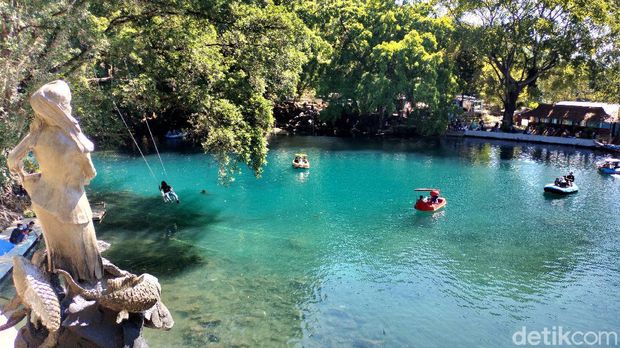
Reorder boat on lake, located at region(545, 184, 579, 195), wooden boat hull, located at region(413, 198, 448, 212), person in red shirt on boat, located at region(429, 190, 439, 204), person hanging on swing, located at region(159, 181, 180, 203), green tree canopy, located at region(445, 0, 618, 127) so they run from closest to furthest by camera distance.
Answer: wooden boat hull, located at region(413, 198, 448, 212), person hanging on swing, located at region(159, 181, 180, 203), person in red shirt on boat, located at region(429, 190, 439, 204), boat on lake, located at region(545, 184, 579, 195), green tree canopy, located at region(445, 0, 618, 127)

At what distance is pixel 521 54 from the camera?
164 ft

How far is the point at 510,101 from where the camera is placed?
5203 centimetres

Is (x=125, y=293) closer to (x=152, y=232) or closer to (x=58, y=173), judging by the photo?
(x=58, y=173)

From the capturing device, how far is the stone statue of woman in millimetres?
7062

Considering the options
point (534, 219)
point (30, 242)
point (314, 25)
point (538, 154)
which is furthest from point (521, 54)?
point (30, 242)

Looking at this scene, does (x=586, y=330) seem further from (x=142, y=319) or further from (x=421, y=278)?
(x=142, y=319)

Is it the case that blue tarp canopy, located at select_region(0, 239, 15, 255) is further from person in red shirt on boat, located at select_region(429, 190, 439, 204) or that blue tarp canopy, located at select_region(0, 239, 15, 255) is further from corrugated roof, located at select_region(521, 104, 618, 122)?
corrugated roof, located at select_region(521, 104, 618, 122)

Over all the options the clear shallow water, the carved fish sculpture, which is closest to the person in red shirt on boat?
the clear shallow water

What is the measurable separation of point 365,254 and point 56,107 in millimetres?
15048

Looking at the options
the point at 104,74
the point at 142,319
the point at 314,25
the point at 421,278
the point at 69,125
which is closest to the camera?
the point at 69,125

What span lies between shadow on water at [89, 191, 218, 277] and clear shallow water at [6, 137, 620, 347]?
9cm

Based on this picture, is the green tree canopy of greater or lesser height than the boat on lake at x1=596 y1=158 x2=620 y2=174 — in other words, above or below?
above

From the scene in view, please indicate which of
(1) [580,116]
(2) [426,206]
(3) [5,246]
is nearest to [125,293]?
(3) [5,246]

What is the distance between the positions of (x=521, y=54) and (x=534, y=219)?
31079mm
